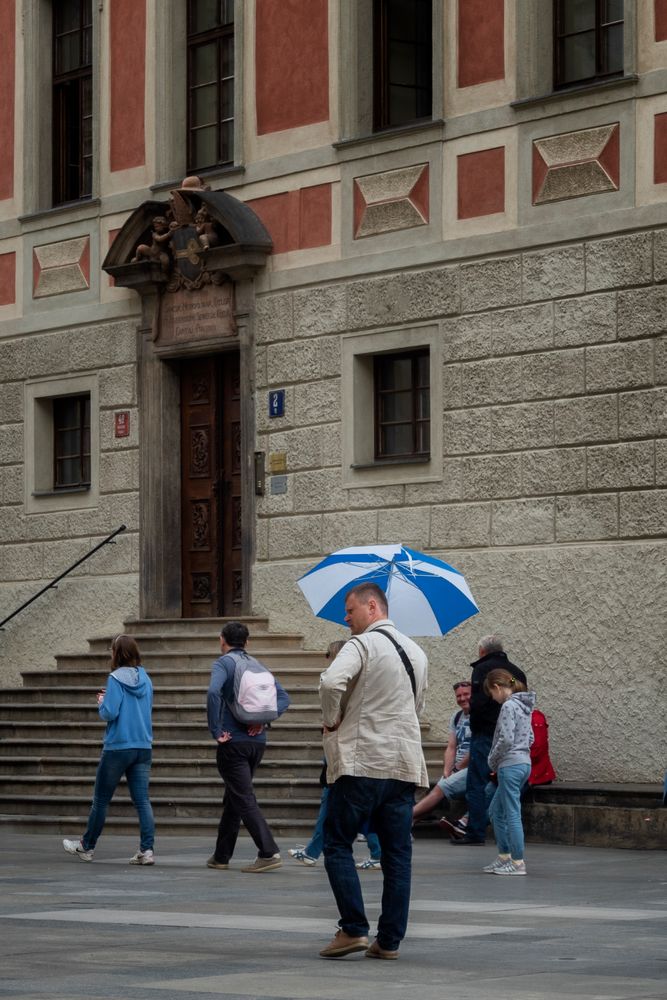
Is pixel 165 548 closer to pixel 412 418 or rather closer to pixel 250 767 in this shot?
pixel 412 418

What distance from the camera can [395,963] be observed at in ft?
31.8

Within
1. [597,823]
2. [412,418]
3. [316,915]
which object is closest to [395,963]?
[316,915]

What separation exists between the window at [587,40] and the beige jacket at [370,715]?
33.0ft

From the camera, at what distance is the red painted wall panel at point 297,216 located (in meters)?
21.5

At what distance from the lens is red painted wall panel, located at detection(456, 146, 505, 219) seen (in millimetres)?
19750

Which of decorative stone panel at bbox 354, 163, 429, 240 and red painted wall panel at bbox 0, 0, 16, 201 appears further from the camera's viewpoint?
red painted wall panel at bbox 0, 0, 16, 201

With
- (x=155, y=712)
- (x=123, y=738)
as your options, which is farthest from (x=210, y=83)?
(x=123, y=738)

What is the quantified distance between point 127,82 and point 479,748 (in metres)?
9.74

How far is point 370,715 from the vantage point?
33.5 feet

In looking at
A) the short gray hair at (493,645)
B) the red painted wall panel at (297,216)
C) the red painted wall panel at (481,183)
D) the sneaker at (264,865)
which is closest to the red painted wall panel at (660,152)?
the red painted wall panel at (481,183)

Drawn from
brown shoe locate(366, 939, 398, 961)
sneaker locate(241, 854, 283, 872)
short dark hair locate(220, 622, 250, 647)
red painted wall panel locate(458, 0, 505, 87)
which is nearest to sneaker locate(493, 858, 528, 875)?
sneaker locate(241, 854, 283, 872)

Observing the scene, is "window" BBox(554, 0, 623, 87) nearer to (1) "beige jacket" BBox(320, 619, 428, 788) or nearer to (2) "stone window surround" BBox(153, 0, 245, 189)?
(2) "stone window surround" BBox(153, 0, 245, 189)

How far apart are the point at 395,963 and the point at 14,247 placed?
655 inches

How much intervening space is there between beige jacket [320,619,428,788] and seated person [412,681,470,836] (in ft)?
24.2
